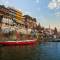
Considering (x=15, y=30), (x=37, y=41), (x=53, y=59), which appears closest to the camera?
(x=53, y=59)

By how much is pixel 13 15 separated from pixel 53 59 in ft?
49.4

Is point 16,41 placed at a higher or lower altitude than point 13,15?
lower

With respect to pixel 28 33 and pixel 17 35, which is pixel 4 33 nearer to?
pixel 17 35

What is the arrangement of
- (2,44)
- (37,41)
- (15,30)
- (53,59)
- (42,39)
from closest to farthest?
(53,59) < (2,44) < (15,30) < (37,41) < (42,39)

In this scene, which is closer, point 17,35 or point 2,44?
point 2,44

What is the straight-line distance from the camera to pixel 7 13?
22781 millimetres

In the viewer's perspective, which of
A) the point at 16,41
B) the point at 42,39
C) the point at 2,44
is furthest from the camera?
the point at 42,39

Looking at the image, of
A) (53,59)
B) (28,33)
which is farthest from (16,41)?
(53,59)

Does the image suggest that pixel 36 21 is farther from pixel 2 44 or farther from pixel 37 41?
pixel 2 44

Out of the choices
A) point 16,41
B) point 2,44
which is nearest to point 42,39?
point 16,41

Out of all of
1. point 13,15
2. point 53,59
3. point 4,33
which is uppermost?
point 13,15

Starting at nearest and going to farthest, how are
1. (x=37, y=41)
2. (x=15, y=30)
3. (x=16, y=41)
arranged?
(x=16, y=41) → (x=15, y=30) → (x=37, y=41)

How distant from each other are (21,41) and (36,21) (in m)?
4.39

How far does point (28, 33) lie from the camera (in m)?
23.4
